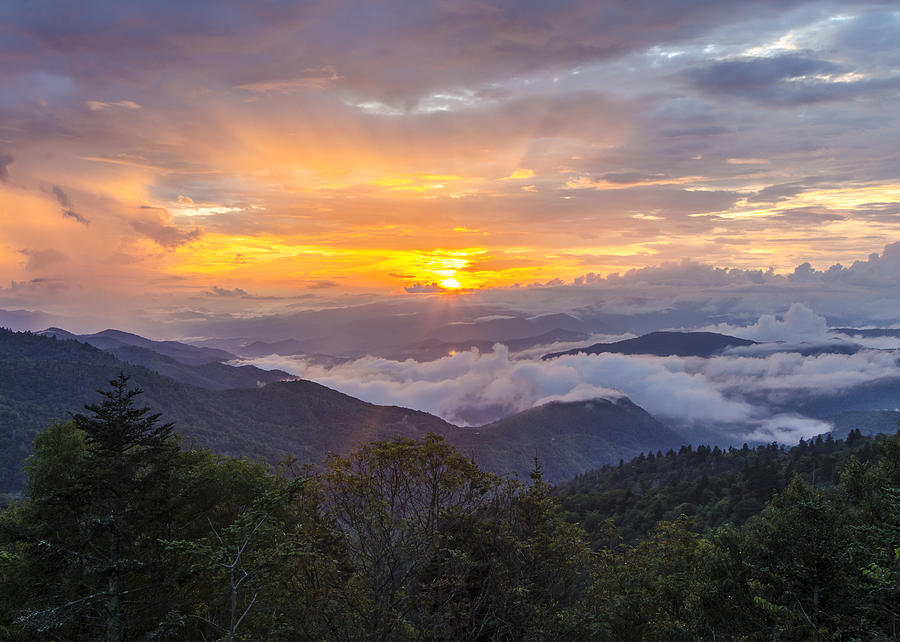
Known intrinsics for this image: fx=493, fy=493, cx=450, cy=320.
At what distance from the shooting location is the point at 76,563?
2228 cm

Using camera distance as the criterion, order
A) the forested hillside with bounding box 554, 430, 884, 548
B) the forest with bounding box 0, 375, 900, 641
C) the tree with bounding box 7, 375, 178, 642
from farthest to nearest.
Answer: the forested hillside with bounding box 554, 430, 884, 548 < the tree with bounding box 7, 375, 178, 642 < the forest with bounding box 0, 375, 900, 641

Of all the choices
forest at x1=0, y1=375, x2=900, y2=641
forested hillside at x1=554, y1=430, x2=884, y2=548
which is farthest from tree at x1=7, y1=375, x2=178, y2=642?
forested hillside at x1=554, y1=430, x2=884, y2=548

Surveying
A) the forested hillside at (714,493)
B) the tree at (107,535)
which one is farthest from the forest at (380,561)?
the forested hillside at (714,493)

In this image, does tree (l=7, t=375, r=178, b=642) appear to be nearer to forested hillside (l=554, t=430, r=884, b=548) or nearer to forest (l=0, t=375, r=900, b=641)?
forest (l=0, t=375, r=900, b=641)

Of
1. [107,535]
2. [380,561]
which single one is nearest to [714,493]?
[380,561]

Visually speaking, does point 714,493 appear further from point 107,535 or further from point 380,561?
point 107,535

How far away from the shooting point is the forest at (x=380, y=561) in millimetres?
18469

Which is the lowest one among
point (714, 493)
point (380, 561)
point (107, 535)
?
point (714, 493)

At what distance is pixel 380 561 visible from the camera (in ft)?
59.6

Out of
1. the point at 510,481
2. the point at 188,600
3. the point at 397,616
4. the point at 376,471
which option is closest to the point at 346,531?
the point at 376,471

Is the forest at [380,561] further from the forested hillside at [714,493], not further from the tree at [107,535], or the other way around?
the forested hillside at [714,493]

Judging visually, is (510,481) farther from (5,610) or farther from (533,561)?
(5,610)

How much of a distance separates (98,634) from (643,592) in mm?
25911

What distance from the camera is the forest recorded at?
1847 centimetres
